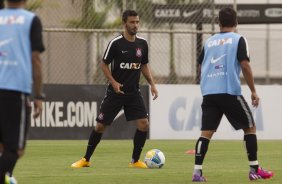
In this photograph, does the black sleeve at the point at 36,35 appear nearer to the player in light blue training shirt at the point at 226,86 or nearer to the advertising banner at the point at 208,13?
the player in light blue training shirt at the point at 226,86

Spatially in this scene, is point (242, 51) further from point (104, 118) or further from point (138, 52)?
point (104, 118)

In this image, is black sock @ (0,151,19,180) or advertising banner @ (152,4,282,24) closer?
black sock @ (0,151,19,180)

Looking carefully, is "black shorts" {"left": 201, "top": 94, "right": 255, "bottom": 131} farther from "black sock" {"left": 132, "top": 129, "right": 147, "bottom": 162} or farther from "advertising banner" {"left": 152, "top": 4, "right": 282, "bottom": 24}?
"advertising banner" {"left": 152, "top": 4, "right": 282, "bottom": 24}

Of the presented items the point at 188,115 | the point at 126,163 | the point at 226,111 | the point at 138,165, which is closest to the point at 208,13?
the point at 188,115

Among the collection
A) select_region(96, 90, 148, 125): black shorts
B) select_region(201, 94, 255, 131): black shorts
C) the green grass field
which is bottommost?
the green grass field

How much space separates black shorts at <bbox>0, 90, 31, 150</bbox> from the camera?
25.7ft

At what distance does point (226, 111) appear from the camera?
10938 mm

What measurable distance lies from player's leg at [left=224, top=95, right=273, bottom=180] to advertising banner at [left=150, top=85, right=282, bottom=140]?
966 centimetres

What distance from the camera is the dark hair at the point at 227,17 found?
1066 cm

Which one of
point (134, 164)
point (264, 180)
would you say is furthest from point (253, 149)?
point (134, 164)

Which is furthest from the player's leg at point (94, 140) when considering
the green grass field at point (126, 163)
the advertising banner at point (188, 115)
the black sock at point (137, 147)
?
the advertising banner at point (188, 115)

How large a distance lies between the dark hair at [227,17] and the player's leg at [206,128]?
851 millimetres

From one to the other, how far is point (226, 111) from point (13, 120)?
3.73 meters

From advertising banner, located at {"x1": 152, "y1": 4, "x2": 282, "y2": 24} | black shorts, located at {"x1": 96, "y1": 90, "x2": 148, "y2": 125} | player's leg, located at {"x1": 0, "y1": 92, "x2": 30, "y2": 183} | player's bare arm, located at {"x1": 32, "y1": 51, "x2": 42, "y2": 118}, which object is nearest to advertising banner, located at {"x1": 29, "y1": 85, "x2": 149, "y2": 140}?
advertising banner, located at {"x1": 152, "y1": 4, "x2": 282, "y2": 24}
